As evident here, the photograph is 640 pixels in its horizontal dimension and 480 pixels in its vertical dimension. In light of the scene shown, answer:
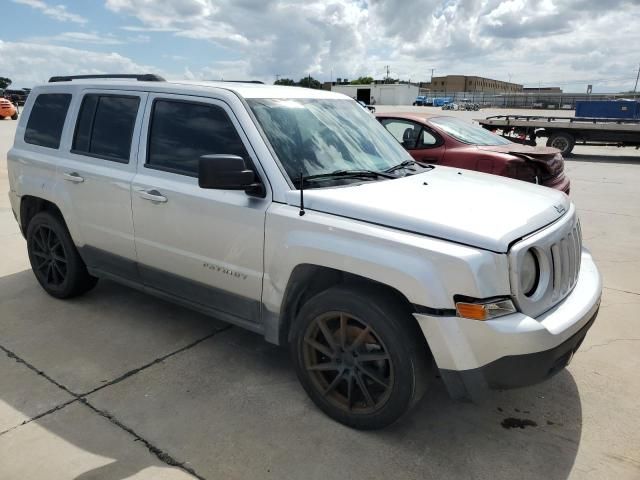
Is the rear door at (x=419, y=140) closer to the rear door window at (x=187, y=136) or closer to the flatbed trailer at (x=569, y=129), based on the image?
the rear door window at (x=187, y=136)

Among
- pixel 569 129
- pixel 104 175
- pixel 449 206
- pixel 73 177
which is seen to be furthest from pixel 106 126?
pixel 569 129

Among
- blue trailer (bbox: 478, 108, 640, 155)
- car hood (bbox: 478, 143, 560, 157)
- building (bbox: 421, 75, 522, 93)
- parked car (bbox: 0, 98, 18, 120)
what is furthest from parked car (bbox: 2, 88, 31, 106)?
building (bbox: 421, 75, 522, 93)

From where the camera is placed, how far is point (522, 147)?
776cm

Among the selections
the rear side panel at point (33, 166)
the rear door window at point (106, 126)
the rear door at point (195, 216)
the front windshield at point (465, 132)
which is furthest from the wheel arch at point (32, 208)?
the front windshield at point (465, 132)

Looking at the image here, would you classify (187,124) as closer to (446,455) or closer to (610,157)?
(446,455)

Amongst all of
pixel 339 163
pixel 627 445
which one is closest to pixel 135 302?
pixel 339 163

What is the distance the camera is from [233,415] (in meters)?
3.04

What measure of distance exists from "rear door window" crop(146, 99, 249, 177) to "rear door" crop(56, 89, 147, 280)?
19cm

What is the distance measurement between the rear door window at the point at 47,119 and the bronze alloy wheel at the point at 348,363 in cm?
291

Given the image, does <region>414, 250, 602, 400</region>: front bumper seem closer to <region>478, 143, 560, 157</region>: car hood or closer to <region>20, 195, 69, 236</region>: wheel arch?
<region>20, 195, 69, 236</region>: wheel arch

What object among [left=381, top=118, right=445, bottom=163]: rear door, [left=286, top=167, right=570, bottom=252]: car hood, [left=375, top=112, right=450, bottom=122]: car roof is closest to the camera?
[left=286, top=167, right=570, bottom=252]: car hood

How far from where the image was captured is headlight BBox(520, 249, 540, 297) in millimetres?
2492

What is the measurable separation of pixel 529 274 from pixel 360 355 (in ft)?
3.20

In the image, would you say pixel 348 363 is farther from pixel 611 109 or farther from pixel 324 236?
pixel 611 109
